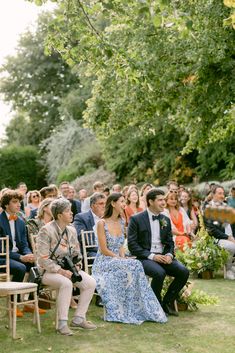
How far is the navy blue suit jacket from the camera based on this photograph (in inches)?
298

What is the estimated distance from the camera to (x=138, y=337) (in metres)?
6.37

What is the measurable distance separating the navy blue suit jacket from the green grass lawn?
801 millimetres

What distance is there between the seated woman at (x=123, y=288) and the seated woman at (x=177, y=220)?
3.00 meters

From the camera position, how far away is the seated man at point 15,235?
7.35 meters

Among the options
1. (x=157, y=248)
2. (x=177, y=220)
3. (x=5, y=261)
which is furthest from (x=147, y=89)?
(x=5, y=261)

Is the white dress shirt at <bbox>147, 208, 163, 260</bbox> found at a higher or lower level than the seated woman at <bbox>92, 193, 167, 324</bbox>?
higher

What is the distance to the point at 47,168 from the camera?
31.8 m

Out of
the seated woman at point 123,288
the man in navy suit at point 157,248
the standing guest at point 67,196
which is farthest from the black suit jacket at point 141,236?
the standing guest at point 67,196

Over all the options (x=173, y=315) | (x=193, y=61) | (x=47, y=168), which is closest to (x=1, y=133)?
(x=47, y=168)

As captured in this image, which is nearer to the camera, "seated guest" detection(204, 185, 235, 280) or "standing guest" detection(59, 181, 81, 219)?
"seated guest" detection(204, 185, 235, 280)

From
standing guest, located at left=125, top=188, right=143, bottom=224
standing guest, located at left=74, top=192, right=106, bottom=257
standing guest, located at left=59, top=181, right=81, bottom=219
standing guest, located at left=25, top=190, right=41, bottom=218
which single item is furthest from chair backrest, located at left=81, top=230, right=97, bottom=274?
standing guest, located at left=59, top=181, right=81, bottom=219

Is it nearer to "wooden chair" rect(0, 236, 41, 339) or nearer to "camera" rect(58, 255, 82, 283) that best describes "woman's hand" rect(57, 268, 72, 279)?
"camera" rect(58, 255, 82, 283)

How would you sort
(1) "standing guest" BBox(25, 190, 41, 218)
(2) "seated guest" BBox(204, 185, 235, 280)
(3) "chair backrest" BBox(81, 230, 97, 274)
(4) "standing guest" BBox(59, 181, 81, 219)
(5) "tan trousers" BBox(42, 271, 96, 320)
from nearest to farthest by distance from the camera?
1. (5) "tan trousers" BBox(42, 271, 96, 320)
2. (3) "chair backrest" BBox(81, 230, 97, 274)
3. (2) "seated guest" BBox(204, 185, 235, 280)
4. (1) "standing guest" BBox(25, 190, 41, 218)
5. (4) "standing guest" BBox(59, 181, 81, 219)

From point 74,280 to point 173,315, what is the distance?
1.54 m
